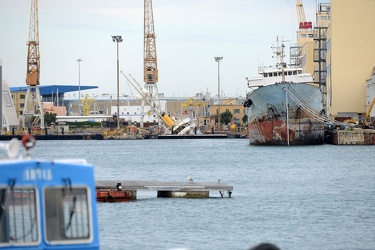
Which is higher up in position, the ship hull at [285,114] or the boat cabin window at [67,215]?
the ship hull at [285,114]

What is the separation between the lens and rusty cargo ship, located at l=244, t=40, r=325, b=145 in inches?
3939

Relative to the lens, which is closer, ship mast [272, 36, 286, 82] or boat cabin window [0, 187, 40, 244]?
boat cabin window [0, 187, 40, 244]

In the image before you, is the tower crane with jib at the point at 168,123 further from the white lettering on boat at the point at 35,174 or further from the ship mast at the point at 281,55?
the white lettering on boat at the point at 35,174

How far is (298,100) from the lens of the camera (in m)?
100

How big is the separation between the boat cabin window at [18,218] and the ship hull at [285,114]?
8634cm

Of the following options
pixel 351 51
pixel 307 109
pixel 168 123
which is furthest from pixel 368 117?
pixel 168 123

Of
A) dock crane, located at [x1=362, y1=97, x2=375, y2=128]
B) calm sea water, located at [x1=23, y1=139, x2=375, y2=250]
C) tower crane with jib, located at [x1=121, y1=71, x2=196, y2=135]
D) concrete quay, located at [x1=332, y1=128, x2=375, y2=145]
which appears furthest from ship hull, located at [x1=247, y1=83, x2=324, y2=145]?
tower crane with jib, located at [x1=121, y1=71, x2=196, y2=135]

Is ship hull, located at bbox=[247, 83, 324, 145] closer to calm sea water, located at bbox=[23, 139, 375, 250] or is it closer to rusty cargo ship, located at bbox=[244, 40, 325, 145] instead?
rusty cargo ship, located at bbox=[244, 40, 325, 145]

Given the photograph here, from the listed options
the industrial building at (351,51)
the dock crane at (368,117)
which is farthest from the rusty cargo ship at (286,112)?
the industrial building at (351,51)

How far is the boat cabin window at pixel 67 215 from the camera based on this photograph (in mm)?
13789

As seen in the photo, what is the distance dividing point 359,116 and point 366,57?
24.1ft

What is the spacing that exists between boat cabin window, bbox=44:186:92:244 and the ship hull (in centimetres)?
8613

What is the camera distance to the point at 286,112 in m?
100

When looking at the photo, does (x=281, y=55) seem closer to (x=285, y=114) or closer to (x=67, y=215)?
(x=285, y=114)
